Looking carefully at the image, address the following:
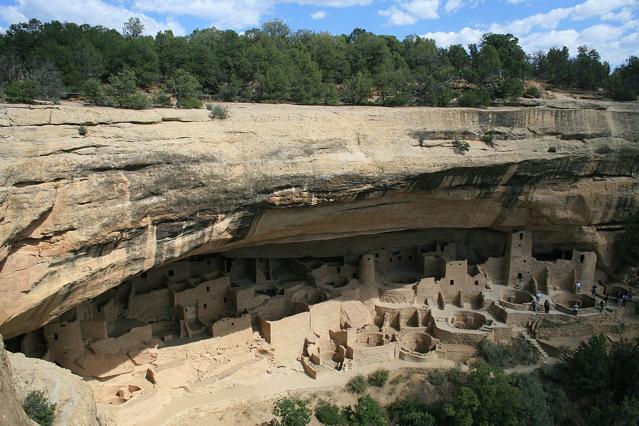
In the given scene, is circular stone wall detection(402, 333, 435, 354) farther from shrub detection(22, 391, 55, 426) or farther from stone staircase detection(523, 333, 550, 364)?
shrub detection(22, 391, 55, 426)

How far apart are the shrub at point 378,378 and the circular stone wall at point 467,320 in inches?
120

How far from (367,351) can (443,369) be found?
2280 millimetres

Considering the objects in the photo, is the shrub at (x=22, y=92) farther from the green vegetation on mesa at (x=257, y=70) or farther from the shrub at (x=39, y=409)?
the shrub at (x=39, y=409)

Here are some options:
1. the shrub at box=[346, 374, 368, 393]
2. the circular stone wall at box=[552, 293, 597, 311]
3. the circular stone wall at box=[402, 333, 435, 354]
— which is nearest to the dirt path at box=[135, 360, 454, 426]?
the shrub at box=[346, 374, 368, 393]

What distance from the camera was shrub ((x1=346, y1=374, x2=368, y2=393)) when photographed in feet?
47.9

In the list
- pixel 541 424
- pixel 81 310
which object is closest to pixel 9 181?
pixel 81 310

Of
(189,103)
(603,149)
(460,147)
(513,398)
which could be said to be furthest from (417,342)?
(189,103)

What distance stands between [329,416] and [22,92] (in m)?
10.7

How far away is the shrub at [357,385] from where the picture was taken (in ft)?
47.9

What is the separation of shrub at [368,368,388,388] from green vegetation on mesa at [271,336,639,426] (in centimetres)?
3

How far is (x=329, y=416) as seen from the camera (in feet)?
45.1

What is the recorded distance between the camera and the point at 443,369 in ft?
50.4

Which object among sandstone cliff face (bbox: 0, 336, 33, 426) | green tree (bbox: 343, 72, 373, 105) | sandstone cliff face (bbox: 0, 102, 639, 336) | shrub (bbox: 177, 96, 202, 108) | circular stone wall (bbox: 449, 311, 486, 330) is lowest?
circular stone wall (bbox: 449, 311, 486, 330)

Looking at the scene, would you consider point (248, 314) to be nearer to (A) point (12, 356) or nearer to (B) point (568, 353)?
(A) point (12, 356)
